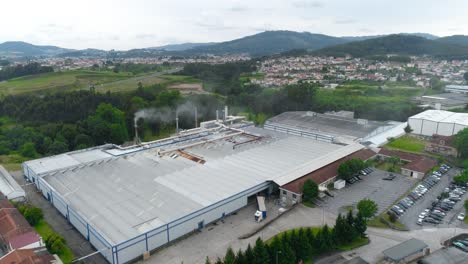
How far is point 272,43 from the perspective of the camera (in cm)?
16750

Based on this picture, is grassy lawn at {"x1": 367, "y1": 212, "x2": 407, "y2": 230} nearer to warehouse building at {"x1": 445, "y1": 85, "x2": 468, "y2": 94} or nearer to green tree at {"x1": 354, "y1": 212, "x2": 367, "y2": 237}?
green tree at {"x1": 354, "y1": 212, "x2": 367, "y2": 237}

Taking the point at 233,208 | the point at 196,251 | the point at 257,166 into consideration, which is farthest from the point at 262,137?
the point at 196,251

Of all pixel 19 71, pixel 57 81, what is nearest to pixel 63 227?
pixel 57 81

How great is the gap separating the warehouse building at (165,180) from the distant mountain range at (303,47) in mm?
72127

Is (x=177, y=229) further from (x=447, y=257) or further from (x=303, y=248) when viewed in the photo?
(x=447, y=257)

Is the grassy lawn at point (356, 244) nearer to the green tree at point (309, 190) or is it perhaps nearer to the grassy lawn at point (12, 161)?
the green tree at point (309, 190)

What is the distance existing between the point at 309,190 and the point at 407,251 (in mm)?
4816

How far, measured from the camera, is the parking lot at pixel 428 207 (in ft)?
43.8

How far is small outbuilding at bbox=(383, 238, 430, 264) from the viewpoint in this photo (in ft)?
35.0

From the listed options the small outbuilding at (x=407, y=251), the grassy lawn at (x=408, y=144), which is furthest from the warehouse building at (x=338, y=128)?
the small outbuilding at (x=407, y=251)

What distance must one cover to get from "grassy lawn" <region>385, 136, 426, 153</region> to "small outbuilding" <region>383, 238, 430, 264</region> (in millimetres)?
13078

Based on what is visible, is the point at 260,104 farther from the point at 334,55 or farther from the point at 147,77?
the point at 334,55

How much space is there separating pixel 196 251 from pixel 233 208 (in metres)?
3.04

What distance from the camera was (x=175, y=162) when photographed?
56.3 ft
